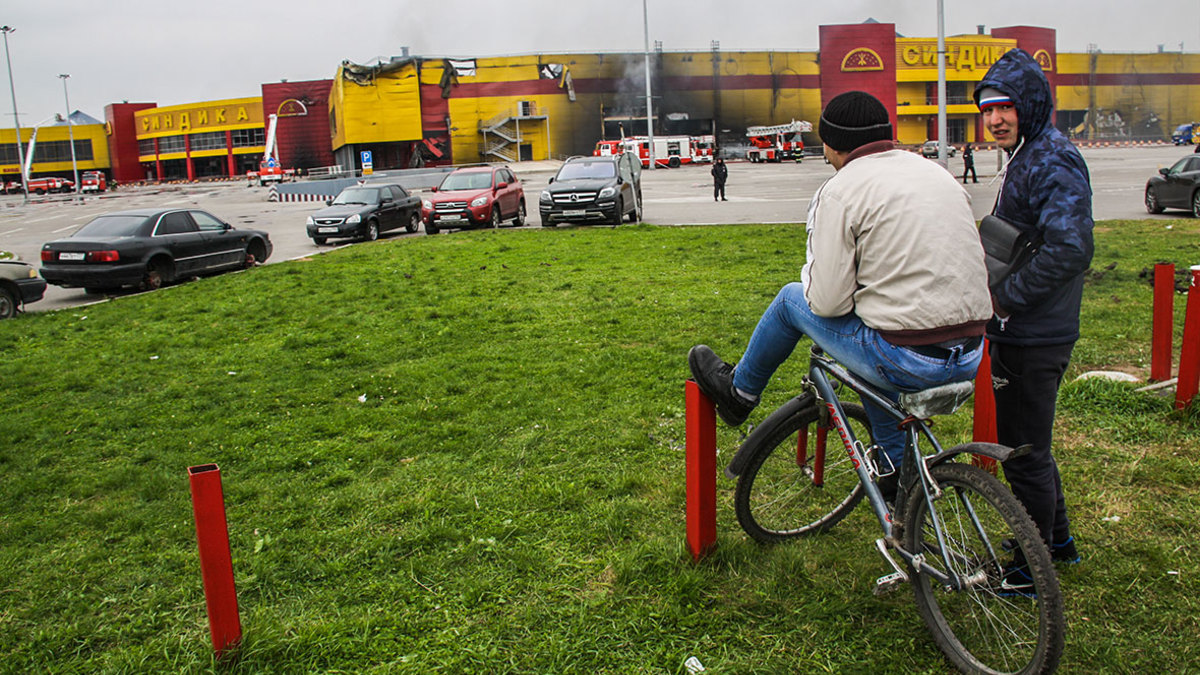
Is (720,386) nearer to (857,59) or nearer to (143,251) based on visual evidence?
(143,251)

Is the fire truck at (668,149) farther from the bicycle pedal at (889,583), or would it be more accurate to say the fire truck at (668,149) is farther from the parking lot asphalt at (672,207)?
the bicycle pedal at (889,583)

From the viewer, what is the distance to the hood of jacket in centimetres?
320

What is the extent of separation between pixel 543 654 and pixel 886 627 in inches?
49.2

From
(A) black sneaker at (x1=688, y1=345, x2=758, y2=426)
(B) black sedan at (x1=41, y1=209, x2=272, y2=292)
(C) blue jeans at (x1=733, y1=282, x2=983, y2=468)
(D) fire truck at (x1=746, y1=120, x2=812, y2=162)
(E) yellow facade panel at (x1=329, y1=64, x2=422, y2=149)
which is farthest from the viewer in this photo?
(E) yellow facade panel at (x1=329, y1=64, x2=422, y2=149)

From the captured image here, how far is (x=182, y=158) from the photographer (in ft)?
300

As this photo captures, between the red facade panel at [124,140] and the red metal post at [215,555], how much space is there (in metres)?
106

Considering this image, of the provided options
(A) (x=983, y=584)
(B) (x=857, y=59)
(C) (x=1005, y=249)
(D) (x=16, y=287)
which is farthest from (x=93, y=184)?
(A) (x=983, y=584)

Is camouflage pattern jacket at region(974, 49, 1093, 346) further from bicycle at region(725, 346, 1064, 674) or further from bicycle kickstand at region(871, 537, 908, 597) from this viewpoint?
bicycle kickstand at region(871, 537, 908, 597)

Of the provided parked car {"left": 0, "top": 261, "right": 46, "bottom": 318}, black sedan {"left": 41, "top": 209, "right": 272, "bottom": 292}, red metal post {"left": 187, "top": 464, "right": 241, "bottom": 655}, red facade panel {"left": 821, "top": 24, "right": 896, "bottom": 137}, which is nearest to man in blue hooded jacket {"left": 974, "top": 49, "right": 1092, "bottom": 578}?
red metal post {"left": 187, "top": 464, "right": 241, "bottom": 655}

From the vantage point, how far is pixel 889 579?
3250mm

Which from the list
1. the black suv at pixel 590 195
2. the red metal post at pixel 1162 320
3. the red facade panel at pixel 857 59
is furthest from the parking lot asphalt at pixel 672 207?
the red facade panel at pixel 857 59

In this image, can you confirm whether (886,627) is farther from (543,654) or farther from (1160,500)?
(1160,500)

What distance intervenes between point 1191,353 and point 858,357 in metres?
3.33

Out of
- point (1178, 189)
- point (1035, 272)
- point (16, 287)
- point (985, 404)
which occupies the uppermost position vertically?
point (1178, 189)
